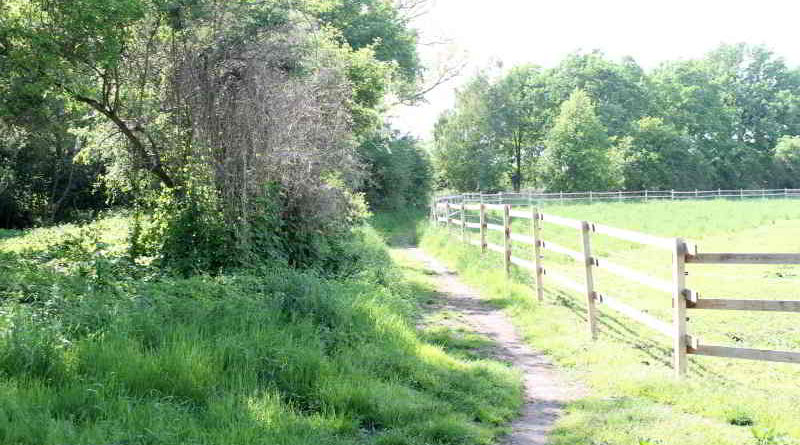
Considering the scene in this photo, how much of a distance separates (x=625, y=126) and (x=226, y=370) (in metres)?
67.4

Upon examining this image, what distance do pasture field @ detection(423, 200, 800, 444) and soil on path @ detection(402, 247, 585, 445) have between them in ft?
0.69


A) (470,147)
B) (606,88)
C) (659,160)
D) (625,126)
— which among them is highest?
(606,88)

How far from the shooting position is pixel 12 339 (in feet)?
16.6

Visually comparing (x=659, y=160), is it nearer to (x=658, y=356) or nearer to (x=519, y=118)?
(x=519, y=118)

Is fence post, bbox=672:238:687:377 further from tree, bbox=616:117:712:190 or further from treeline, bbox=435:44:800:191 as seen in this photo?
tree, bbox=616:117:712:190

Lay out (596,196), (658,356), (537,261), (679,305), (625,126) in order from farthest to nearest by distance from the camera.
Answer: (625,126) < (596,196) < (537,261) < (658,356) < (679,305)

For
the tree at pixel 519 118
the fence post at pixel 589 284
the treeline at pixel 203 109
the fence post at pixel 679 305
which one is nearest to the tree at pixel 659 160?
the tree at pixel 519 118

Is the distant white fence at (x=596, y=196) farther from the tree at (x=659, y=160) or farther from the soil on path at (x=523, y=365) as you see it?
the soil on path at (x=523, y=365)

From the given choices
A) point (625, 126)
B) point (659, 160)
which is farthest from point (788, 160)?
point (625, 126)

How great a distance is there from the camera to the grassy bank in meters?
4.54

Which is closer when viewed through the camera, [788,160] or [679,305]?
[679,305]

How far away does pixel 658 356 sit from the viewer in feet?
26.4

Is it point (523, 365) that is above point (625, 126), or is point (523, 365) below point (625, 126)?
below

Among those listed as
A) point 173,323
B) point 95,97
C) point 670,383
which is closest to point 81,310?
point 173,323
